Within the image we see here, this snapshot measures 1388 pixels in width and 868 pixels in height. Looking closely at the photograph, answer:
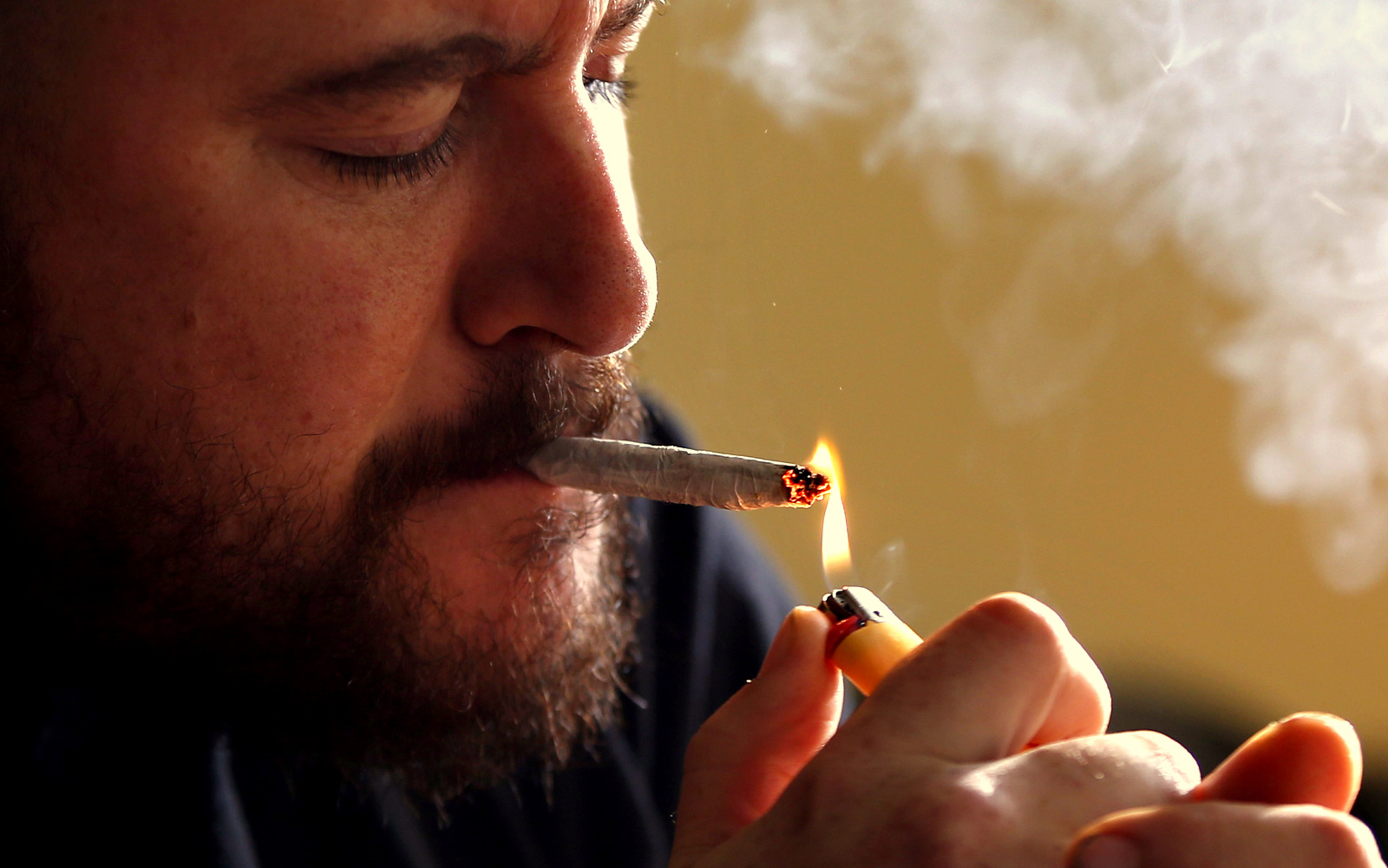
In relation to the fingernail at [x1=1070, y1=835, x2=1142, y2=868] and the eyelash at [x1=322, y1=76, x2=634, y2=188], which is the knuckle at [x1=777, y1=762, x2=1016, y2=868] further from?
the eyelash at [x1=322, y1=76, x2=634, y2=188]

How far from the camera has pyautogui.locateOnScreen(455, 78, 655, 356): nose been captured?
1.05m

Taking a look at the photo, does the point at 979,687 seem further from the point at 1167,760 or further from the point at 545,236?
the point at 545,236

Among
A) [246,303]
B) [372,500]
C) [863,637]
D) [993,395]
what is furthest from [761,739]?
[993,395]

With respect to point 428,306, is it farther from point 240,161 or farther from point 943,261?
point 943,261

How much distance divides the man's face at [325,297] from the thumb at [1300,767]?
0.69 metres

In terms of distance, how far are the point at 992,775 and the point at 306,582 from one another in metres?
0.77

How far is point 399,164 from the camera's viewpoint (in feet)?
3.25

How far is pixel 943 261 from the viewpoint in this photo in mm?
1979

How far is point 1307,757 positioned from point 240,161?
38.2 inches

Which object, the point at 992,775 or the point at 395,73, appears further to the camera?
the point at 395,73

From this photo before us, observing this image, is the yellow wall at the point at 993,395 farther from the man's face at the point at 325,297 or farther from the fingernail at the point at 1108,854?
the fingernail at the point at 1108,854

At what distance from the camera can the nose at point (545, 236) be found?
1.05 metres

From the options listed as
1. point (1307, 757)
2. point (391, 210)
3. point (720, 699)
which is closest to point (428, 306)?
point (391, 210)

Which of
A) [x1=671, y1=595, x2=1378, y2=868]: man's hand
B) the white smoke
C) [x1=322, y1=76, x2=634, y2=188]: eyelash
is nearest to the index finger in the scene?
[x1=671, y1=595, x2=1378, y2=868]: man's hand
